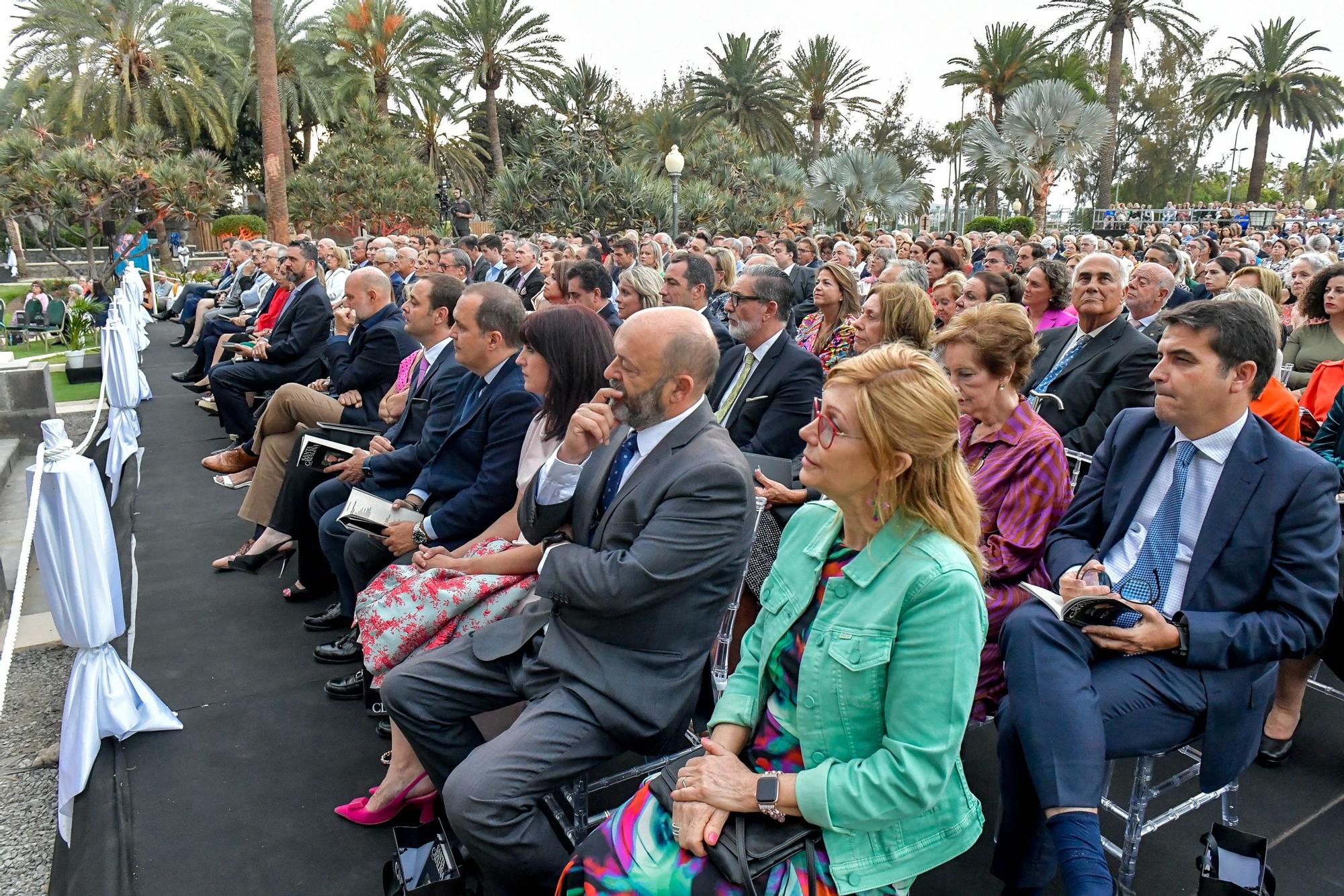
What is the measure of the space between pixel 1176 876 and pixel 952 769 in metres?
1.39

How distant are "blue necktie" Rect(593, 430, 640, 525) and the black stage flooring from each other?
133 cm

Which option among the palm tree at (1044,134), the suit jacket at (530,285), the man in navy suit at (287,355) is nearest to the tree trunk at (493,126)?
the palm tree at (1044,134)

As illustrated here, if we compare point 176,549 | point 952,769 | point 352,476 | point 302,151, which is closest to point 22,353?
point 176,549

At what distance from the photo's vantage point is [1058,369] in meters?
4.42

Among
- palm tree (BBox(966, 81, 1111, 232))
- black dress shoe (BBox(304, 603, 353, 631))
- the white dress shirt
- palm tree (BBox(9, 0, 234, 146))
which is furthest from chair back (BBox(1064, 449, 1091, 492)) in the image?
palm tree (BBox(9, 0, 234, 146))

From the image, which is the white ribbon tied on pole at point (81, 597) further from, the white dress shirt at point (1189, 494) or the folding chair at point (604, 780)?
the white dress shirt at point (1189, 494)

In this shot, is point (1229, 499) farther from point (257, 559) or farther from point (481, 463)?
point (257, 559)

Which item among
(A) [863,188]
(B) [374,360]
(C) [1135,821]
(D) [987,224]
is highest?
(A) [863,188]

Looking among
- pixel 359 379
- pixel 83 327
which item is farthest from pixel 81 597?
pixel 83 327

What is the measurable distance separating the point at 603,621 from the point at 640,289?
381cm

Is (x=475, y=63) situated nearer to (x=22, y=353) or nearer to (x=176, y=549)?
(x=22, y=353)

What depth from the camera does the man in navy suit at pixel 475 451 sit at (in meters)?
3.51

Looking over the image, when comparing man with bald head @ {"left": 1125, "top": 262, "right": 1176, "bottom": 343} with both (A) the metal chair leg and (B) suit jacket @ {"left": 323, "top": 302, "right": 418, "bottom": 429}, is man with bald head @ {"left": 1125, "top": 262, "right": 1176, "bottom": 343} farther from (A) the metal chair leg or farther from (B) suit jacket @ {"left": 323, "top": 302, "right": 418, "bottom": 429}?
(B) suit jacket @ {"left": 323, "top": 302, "right": 418, "bottom": 429}

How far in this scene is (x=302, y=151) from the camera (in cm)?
3703
